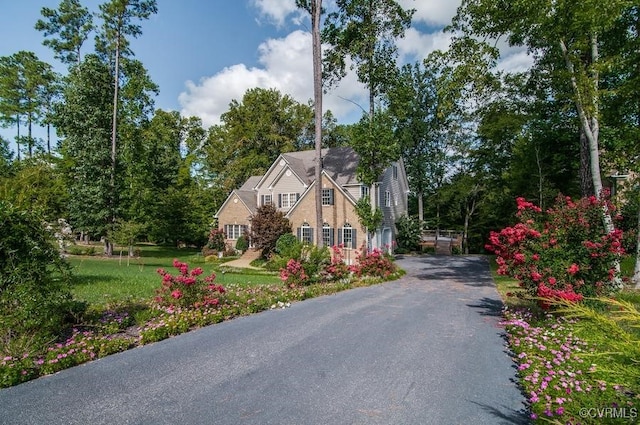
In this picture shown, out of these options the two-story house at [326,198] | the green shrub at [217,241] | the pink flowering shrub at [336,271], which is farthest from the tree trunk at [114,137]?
the pink flowering shrub at [336,271]

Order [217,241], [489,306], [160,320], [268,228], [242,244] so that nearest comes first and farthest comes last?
1. [160,320]
2. [489,306]
3. [268,228]
4. [242,244]
5. [217,241]

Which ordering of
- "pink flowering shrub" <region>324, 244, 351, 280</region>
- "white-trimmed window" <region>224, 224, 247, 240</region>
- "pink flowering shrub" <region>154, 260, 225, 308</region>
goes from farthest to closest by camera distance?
"white-trimmed window" <region>224, 224, 247, 240</region> < "pink flowering shrub" <region>324, 244, 351, 280</region> < "pink flowering shrub" <region>154, 260, 225, 308</region>

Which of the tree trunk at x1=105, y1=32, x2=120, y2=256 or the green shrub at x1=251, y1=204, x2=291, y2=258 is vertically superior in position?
the tree trunk at x1=105, y1=32, x2=120, y2=256

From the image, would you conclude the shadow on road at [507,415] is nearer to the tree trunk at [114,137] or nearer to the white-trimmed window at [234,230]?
the white-trimmed window at [234,230]

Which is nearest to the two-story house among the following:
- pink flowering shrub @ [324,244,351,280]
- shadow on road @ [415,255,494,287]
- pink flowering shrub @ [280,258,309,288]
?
shadow on road @ [415,255,494,287]

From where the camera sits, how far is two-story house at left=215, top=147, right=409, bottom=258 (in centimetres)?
2395

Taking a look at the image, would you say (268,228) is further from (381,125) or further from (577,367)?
(577,367)

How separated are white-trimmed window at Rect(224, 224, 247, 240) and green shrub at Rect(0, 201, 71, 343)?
24093 millimetres

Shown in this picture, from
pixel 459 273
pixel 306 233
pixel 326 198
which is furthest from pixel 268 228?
pixel 459 273

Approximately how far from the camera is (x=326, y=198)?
24.6 metres

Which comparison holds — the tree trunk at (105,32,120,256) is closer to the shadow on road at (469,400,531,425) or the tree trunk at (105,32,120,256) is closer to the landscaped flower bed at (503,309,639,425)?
the landscaped flower bed at (503,309,639,425)

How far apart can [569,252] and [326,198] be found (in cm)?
1760

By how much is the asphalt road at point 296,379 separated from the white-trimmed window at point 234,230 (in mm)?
22696

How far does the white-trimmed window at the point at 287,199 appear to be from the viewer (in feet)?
91.7
